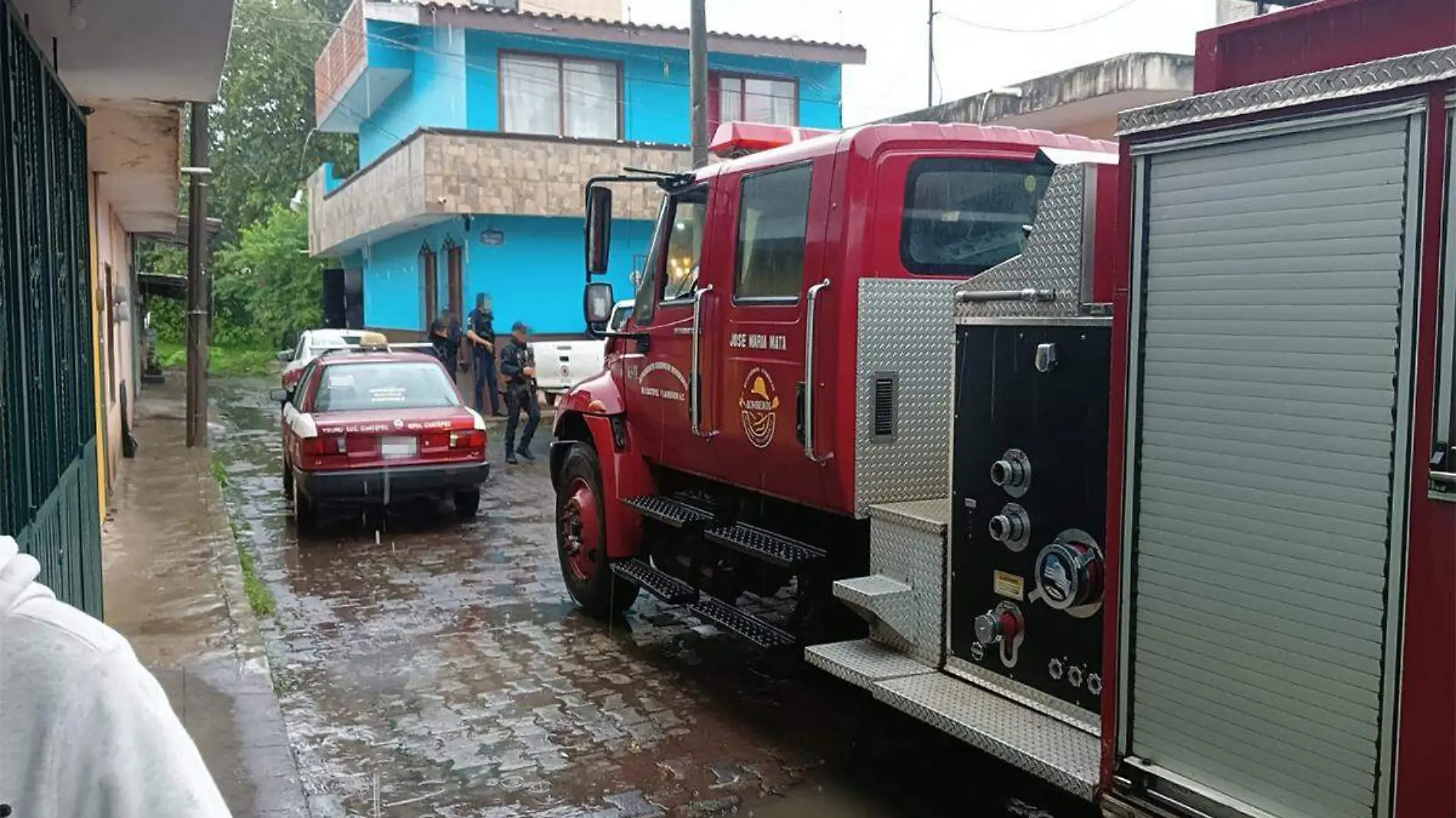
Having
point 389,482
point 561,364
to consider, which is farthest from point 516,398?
point 389,482

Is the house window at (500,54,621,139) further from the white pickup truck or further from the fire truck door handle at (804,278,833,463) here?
the fire truck door handle at (804,278,833,463)

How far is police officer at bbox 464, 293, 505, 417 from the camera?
19.1m

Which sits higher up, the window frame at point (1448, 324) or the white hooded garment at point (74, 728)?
the window frame at point (1448, 324)

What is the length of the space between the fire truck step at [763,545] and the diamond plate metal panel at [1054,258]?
1643 mm

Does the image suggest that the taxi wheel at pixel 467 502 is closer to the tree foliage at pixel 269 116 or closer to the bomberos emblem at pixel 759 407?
the bomberos emblem at pixel 759 407

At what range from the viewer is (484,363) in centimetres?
1980

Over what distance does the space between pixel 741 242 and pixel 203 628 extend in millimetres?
3808

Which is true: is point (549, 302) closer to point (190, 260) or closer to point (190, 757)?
point (190, 260)

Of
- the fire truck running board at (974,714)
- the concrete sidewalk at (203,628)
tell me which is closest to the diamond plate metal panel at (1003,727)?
the fire truck running board at (974,714)

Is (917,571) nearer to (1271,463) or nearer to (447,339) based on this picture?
(1271,463)

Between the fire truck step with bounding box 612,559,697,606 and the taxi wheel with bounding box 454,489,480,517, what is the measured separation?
4165 mm

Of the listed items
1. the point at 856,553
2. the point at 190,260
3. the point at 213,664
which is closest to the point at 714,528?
the point at 856,553

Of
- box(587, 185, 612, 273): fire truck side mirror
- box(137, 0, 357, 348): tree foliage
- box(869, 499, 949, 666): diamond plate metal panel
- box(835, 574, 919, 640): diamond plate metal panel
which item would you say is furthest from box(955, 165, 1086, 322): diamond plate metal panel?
box(137, 0, 357, 348): tree foliage

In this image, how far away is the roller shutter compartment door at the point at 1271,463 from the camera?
2.78 meters
